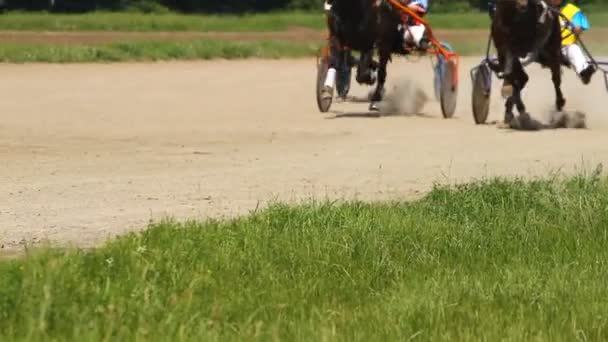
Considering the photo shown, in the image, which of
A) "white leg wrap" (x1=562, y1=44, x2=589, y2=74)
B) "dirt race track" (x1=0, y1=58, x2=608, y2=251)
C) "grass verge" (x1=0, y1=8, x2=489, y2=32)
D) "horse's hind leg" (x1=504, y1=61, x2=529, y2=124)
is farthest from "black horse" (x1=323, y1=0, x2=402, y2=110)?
"grass verge" (x1=0, y1=8, x2=489, y2=32)

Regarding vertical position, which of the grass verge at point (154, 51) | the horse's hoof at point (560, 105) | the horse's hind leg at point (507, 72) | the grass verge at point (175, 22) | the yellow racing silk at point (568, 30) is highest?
the yellow racing silk at point (568, 30)

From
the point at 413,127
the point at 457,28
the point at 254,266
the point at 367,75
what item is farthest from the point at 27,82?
the point at 457,28

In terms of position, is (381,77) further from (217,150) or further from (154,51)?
(154,51)

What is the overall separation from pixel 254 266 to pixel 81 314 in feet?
4.61

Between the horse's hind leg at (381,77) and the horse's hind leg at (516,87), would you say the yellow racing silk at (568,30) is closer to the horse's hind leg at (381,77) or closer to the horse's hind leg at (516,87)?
the horse's hind leg at (516,87)

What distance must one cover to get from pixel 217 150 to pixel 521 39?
164 inches

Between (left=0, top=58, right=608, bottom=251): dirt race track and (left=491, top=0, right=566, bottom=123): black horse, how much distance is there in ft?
2.30

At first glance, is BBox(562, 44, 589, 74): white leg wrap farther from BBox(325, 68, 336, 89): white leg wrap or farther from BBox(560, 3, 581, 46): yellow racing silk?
BBox(325, 68, 336, 89): white leg wrap

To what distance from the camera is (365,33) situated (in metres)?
17.9

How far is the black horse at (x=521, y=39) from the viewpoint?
15.7 metres

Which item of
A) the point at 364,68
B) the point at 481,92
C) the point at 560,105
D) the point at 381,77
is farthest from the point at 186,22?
the point at 560,105

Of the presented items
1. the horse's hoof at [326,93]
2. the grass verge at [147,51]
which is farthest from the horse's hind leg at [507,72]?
the grass verge at [147,51]

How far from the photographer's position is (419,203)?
367 inches

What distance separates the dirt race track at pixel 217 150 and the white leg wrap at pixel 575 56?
30.5 inches
